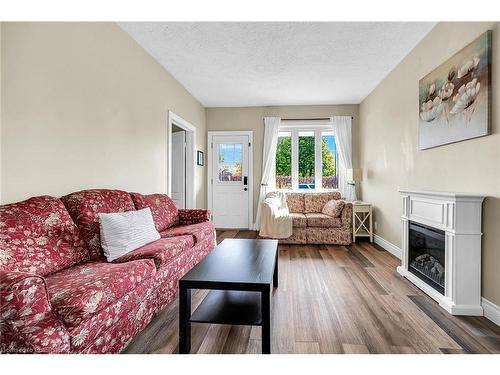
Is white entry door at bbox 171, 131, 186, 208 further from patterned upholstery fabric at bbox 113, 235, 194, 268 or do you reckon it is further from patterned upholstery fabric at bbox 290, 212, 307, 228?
patterned upholstery fabric at bbox 113, 235, 194, 268

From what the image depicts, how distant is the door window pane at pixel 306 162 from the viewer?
18.6 ft

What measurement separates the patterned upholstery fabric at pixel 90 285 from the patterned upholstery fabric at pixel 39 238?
0.09m

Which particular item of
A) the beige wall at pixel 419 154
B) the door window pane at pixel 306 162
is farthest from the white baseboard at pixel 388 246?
the door window pane at pixel 306 162

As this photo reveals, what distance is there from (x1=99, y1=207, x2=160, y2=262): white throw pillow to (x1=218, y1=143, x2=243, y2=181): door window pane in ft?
11.6

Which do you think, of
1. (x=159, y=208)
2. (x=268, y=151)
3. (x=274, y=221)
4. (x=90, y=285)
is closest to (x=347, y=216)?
(x=274, y=221)

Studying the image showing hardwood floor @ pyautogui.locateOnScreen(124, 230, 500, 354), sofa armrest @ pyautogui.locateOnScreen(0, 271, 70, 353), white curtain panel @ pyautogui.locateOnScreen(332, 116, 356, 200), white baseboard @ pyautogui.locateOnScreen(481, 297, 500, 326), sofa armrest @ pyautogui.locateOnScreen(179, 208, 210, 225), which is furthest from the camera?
white curtain panel @ pyautogui.locateOnScreen(332, 116, 356, 200)

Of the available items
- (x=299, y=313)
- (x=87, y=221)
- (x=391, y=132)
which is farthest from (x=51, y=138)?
(x=391, y=132)

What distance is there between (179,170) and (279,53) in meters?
2.76

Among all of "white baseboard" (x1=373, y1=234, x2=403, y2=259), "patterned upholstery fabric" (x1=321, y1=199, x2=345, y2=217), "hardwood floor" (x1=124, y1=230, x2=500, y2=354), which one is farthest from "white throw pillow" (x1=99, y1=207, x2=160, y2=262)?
"patterned upholstery fabric" (x1=321, y1=199, x2=345, y2=217)

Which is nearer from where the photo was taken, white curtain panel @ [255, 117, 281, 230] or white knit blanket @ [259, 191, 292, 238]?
white knit blanket @ [259, 191, 292, 238]

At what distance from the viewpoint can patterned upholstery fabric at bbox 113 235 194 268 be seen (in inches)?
77.4

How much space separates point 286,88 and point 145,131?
8.18 feet

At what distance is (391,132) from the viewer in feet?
12.9

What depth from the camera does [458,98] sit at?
237cm
